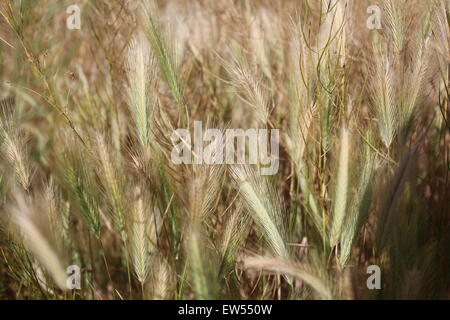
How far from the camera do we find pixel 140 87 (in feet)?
2.82

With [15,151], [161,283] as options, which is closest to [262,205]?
[161,283]

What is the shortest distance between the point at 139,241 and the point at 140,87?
25 cm

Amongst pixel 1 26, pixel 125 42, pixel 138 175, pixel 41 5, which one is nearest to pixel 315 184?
pixel 138 175

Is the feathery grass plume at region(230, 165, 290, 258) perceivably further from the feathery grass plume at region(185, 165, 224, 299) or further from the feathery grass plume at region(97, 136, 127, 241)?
the feathery grass plume at region(97, 136, 127, 241)

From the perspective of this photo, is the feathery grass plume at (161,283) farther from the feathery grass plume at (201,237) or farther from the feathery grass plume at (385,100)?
the feathery grass plume at (385,100)

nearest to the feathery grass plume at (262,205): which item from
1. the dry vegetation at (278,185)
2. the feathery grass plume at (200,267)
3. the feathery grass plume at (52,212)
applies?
the dry vegetation at (278,185)

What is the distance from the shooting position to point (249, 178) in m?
0.81

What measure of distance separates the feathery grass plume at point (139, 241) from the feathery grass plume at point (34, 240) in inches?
5.9

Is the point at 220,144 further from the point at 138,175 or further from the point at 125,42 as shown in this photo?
the point at 125,42

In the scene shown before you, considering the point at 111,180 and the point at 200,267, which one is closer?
the point at 200,267

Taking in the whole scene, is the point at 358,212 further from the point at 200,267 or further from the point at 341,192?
the point at 200,267

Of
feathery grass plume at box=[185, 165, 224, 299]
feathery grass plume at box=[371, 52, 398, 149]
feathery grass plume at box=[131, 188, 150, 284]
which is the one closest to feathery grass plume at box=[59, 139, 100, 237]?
feathery grass plume at box=[131, 188, 150, 284]

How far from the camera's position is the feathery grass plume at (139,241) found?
0.84 meters

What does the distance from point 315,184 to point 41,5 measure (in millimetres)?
870
